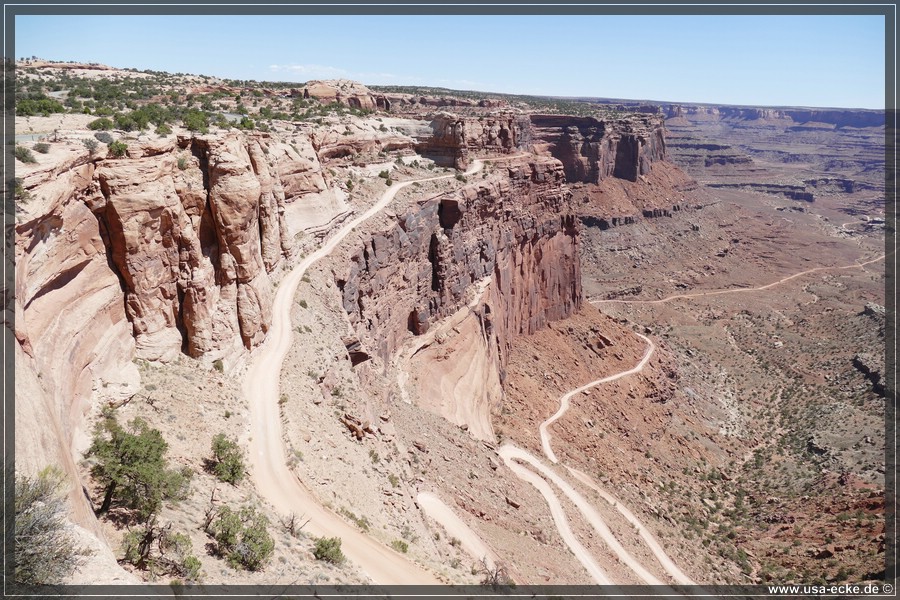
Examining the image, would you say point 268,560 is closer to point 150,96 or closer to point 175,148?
point 175,148

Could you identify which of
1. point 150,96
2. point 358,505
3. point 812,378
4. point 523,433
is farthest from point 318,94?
point 812,378

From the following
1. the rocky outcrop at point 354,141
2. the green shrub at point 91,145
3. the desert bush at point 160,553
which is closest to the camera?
the desert bush at point 160,553

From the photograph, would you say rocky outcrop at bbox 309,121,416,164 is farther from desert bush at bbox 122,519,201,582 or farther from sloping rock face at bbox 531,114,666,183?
sloping rock face at bbox 531,114,666,183

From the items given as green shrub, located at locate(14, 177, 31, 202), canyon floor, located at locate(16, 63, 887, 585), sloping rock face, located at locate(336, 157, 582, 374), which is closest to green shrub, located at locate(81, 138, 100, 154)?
canyon floor, located at locate(16, 63, 887, 585)

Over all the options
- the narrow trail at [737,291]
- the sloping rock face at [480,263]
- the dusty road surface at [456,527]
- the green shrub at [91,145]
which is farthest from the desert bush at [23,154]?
the narrow trail at [737,291]

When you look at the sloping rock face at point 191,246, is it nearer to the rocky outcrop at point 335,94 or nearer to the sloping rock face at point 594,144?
the rocky outcrop at point 335,94

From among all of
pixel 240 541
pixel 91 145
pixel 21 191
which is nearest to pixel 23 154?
pixel 21 191

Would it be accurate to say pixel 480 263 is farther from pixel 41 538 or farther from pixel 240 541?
pixel 41 538

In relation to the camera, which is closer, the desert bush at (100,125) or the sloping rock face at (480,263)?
the desert bush at (100,125)
